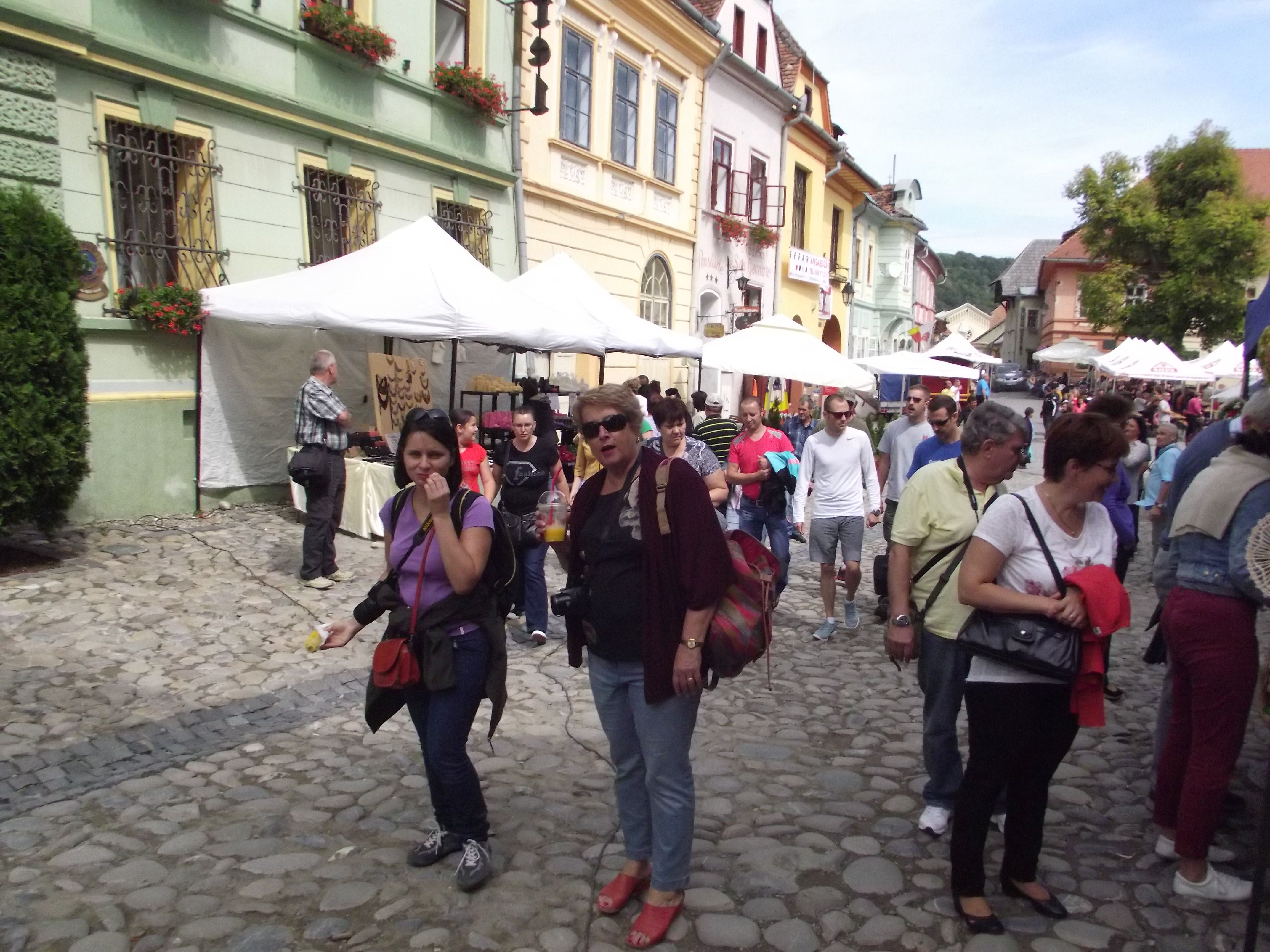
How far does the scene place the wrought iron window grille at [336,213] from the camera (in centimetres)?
1079

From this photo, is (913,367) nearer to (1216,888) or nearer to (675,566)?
(1216,888)

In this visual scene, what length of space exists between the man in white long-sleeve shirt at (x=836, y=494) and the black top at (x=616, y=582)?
13.0 feet

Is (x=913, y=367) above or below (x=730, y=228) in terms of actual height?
below

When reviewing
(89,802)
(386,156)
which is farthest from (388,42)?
(89,802)

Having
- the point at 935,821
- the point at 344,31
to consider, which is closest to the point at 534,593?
the point at 935,821

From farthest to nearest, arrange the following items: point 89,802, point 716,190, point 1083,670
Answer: point 716,190, point 89,802, point 1083,670

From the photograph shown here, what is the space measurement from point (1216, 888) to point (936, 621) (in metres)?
1.31

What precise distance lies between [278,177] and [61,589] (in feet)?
17.9

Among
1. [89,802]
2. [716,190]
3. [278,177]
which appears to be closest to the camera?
[89,802]

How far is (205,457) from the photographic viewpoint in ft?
30.5

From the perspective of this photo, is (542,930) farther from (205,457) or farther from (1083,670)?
(205,457)

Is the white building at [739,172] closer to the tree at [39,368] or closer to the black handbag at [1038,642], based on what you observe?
the tree at [39,368]

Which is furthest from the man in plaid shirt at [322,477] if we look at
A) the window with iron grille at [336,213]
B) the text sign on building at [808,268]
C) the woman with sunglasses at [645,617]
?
the text sign on building at [808,268]

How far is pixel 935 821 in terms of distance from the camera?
153 inches
